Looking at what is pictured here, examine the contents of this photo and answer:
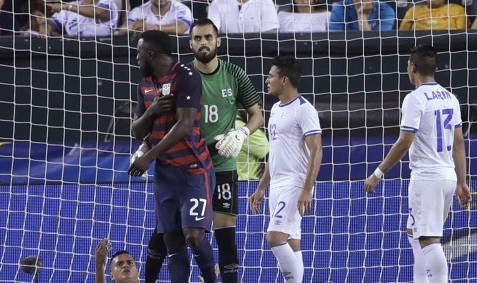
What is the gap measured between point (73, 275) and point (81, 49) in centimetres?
211

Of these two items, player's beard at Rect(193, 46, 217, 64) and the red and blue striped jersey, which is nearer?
the red and blue striped jersey

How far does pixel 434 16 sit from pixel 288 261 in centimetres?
407

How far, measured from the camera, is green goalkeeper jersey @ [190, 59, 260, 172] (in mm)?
8750

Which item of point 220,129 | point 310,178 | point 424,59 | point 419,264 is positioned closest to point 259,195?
point 310,178

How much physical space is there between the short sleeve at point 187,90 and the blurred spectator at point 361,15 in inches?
165

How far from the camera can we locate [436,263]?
8.32 meters

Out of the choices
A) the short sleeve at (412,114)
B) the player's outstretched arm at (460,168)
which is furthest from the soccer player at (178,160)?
the player's outstretched arm at (460,168)

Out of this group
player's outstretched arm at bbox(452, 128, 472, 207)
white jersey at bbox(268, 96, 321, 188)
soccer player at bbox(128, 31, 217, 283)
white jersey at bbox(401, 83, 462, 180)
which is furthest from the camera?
white jersey at bbox(268, 96, 321, 188)

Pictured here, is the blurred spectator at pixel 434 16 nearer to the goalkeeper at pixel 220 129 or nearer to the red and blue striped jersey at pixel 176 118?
the goalkeeper at pixel 220 129

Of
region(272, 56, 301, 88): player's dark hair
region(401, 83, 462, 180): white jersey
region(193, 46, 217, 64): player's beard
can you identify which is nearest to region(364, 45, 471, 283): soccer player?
region(401, 83, 462, 180): white jersey

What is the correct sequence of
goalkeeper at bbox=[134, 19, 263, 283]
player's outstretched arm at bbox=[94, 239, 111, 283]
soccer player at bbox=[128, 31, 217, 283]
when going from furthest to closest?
player's outstretched arm at bbox=[94, 239, 111, 283], goalkeeper at bbox=[134, 19, 263, 283], soccer player at bbox=[128, 31, 217, 283]

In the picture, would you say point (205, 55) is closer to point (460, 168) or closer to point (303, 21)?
point (460, 168)

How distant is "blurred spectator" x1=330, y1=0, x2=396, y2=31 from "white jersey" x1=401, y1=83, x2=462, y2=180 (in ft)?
10.8

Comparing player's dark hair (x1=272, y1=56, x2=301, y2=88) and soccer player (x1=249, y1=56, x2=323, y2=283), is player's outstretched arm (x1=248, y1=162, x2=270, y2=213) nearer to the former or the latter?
soccer player (x1=249, y1=56, x2=323, y2=283)
